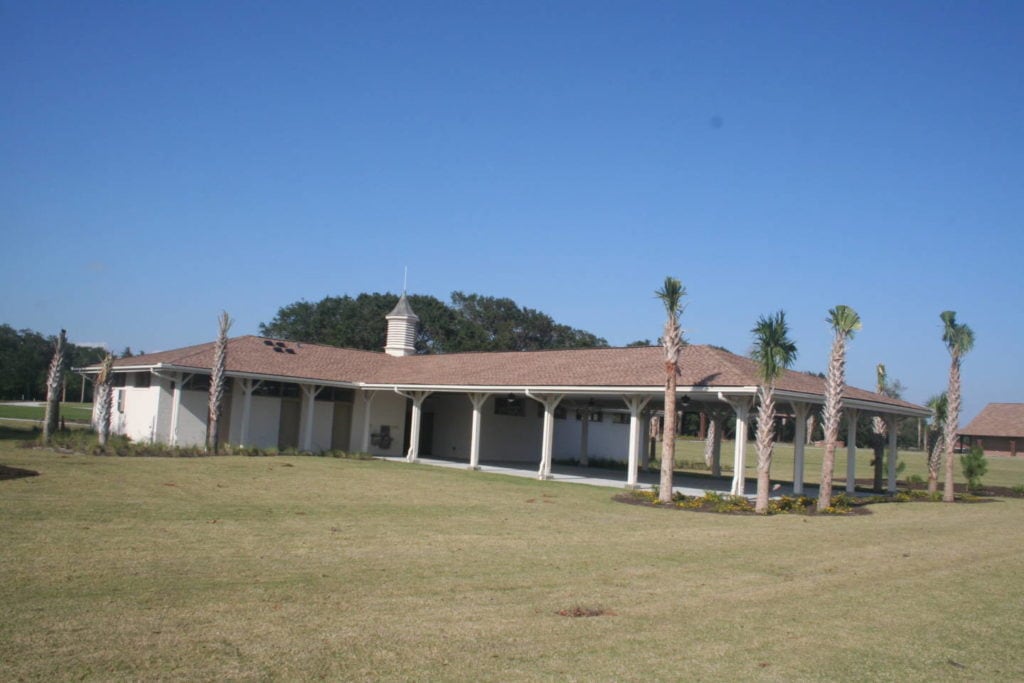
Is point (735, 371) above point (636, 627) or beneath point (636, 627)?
above

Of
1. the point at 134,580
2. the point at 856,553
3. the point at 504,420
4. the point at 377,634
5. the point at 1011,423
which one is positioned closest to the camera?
the point at 377,634

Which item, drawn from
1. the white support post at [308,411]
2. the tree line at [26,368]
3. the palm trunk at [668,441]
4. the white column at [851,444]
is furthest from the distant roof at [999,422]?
the tree line at [26,368]

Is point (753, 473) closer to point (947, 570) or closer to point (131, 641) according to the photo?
point (947, 570)

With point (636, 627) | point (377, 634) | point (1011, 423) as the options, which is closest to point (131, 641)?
point (377, 634)

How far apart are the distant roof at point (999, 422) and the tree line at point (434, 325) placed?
3009 centimetres

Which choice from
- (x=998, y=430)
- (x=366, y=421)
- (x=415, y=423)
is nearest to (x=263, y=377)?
(x=366, y=421)

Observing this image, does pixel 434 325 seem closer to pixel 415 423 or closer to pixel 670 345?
pixel 415 423

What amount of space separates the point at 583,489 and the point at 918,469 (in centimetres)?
2891

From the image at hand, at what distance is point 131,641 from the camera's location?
596 cm

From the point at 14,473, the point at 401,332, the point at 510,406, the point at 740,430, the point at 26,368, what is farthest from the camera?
Answer: the point at 26,368

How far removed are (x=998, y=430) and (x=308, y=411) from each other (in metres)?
52.0

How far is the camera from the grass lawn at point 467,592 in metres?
5.96

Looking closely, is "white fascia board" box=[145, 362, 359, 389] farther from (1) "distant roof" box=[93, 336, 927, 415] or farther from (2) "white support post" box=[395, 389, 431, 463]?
(2) "white support post" box=[395, 389, 431, 463]

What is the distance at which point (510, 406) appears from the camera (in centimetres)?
3266
